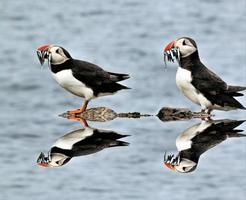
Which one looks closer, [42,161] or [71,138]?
[42,161]

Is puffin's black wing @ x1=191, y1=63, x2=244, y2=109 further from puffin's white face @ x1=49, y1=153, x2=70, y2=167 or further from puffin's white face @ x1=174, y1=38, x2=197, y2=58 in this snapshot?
puffin's white face @ x1=49, y1=153, x2=70, y2=167

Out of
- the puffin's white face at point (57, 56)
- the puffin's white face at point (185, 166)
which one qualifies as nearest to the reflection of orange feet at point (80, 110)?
the puffin's white face at point (57, 56)

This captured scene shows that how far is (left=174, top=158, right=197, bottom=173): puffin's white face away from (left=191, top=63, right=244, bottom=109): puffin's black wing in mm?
2680

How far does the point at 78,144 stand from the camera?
14625mm

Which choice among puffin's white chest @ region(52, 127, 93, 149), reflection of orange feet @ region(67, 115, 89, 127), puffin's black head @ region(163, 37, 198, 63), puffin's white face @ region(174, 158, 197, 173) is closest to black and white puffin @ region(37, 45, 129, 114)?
reflection of orange feet @ region(67, 115, 89, 127)

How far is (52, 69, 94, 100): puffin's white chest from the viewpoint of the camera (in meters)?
16.4

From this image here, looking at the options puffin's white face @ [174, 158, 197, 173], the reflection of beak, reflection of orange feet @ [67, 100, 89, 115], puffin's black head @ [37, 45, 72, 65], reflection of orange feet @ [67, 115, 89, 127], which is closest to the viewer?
puffin's white face @ [174, 158, 197, 173]

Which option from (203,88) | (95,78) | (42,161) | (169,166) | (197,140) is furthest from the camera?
(95,78)

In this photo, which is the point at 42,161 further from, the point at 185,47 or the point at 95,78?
the point at 185,47

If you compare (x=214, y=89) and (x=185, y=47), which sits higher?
(x=185, y=47)

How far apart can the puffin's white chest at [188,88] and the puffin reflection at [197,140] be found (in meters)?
0.43

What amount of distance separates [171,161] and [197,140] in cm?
115

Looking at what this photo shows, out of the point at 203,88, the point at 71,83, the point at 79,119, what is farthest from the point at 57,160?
the point at 203,88

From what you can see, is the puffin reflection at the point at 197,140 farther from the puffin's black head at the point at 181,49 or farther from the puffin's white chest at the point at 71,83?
the puffin's white chest at the point at 71,83
